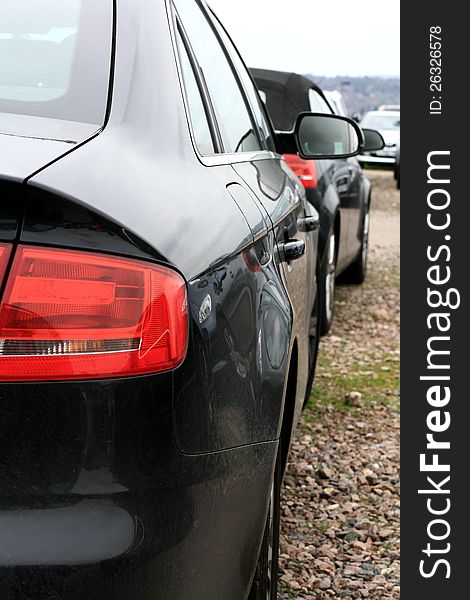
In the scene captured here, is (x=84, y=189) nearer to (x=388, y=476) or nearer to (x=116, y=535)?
(x=116, y=535)

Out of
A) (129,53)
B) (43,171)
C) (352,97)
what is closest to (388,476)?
(129,53)

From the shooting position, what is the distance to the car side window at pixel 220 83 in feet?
7.95

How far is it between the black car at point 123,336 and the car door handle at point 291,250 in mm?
386

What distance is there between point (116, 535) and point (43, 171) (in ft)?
1.82

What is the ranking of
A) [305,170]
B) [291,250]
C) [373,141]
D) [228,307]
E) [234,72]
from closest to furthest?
[228,307]
[291,250]
[234,72]
[305,170]
[373,141]

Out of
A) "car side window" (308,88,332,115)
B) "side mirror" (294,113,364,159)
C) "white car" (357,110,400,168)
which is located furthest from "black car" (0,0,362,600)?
"white car" (357,110,400,168)

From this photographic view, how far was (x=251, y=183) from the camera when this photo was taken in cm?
232

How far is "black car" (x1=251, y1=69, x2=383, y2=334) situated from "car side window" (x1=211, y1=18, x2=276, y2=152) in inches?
91.4

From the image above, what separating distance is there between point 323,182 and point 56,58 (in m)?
4.66

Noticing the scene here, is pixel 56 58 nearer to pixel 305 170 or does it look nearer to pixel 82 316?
pixel 82 316

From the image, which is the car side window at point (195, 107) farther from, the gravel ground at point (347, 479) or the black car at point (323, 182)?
the black car at point (323, 182)

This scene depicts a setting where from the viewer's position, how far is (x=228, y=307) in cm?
173

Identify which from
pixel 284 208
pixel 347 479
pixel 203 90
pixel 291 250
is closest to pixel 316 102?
pixel 347 479

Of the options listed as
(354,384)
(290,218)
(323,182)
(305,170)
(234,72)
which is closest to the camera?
(290,218)
